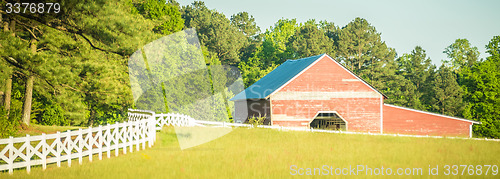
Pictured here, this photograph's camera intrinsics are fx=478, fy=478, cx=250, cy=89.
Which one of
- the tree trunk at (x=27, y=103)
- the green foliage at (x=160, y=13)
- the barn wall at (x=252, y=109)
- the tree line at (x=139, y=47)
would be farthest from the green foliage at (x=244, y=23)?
the tree trunk at (x=27, y=103)

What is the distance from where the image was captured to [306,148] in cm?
2023

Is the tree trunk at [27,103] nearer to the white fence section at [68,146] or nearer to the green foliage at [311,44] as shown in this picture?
the white fence section at [68,146]

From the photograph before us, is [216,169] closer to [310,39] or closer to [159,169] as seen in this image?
[159,169]

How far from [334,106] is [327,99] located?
2.74ft

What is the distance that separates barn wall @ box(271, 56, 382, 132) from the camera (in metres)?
39.4

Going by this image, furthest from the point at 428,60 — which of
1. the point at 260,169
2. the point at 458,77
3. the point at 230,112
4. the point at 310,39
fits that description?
the point at 260,169

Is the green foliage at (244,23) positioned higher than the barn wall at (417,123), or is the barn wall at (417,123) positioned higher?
the green foliage at (244,23)

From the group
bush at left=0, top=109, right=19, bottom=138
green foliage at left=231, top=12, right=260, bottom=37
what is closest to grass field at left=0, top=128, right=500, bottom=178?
bush at left=0, top=109, right=19, bottom=138

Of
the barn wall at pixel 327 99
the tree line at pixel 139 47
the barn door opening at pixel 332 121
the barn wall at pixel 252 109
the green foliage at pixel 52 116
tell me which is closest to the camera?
the tree line at pixel 139 47

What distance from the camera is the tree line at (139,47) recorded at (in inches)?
947

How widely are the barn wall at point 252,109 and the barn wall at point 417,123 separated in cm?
1021

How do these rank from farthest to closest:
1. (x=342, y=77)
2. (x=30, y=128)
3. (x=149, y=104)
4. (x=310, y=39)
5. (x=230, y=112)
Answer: (x=310, y=39) → (x=230, y=112) → (x=149, y=104) → (x=342, y=77) → (x=30, y=128)

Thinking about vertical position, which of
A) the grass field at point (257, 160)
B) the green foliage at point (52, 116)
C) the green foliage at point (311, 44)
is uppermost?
the green foliage at point (311, 44)

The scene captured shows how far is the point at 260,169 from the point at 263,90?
2846 cm
